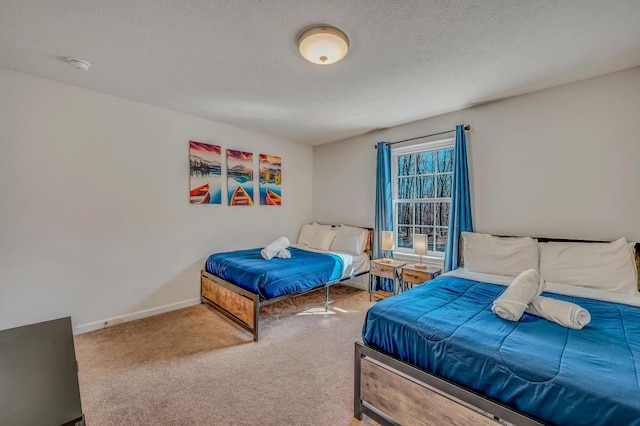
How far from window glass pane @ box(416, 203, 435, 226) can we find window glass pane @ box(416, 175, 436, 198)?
130 mm

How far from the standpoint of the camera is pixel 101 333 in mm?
2768

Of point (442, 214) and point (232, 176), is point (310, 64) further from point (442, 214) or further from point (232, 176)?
point (442, 214)

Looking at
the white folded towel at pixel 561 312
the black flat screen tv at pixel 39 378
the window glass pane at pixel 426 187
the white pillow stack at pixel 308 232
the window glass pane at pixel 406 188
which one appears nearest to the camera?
the black flat screen tv at pixel 39 378

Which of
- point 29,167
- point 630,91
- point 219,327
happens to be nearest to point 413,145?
point 630,91

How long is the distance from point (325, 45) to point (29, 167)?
293cm

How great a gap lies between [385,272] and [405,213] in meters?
1.00

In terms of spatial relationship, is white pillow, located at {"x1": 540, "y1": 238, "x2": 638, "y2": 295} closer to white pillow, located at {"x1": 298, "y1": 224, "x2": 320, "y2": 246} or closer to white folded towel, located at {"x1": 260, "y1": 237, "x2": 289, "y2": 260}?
white folded towel, located at {"x1": 260, "y1": 237, "x2": 289, "y2": 260}

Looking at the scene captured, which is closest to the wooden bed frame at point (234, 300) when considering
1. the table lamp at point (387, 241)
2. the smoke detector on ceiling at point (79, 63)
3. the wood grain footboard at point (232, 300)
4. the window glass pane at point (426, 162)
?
the wood grain footboard at point (232, 300)

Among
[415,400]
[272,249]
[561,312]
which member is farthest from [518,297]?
[272,249]

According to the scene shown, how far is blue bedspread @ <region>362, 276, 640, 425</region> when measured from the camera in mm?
1038

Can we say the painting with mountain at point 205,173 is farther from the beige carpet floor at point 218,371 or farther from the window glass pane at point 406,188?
the window glass pane at point 406,188

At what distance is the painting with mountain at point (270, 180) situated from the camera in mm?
4352

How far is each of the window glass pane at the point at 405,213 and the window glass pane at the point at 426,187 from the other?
8.8 inches

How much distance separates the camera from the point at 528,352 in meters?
1.26
